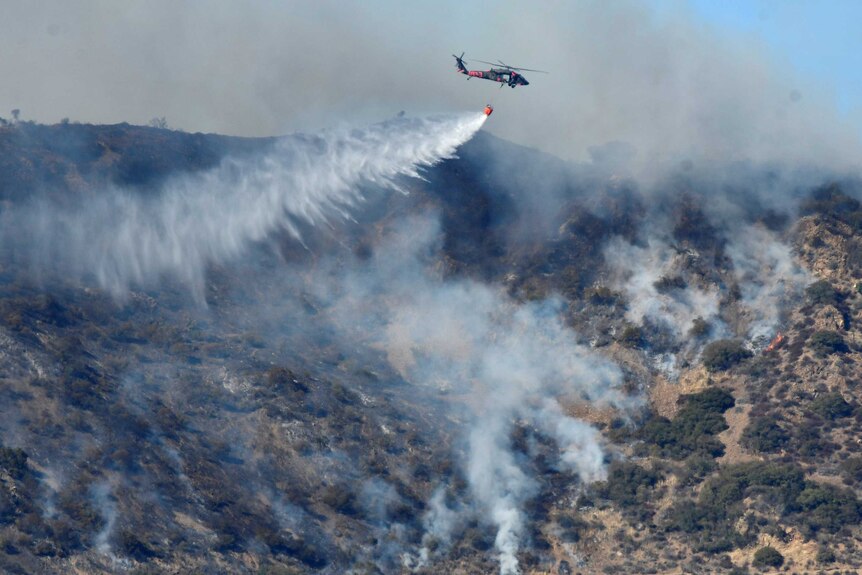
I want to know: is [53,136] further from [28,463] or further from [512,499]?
[512,499]

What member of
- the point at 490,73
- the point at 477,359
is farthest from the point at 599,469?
the point at 490,73

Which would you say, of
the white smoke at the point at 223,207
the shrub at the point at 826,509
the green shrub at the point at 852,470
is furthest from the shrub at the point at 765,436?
the white smoke at the point at 223,207

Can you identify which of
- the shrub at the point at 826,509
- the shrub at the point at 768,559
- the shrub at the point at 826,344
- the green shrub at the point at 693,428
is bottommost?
the shrub at the point at 768,559

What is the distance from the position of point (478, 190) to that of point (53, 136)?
171 feet

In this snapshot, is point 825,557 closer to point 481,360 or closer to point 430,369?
point 481,360

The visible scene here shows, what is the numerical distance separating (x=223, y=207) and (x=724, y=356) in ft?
197

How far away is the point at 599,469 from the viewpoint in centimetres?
10631

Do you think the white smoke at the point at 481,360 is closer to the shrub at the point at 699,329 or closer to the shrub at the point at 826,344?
the shrub at the point at 699,329

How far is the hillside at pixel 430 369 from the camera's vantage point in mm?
92750

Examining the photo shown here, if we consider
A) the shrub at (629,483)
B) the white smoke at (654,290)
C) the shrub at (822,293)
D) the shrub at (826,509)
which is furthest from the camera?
the white smoke at (654,290)

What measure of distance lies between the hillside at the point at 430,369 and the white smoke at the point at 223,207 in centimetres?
46

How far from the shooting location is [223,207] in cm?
13688

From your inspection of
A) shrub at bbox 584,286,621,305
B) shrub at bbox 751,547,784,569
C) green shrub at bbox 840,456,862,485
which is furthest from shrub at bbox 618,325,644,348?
shrub at bbox 751,547,784,569

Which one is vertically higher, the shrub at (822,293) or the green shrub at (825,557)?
the shrub at (822,293)
